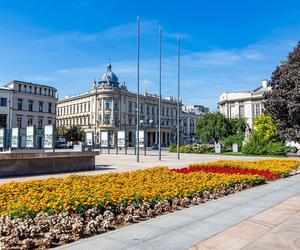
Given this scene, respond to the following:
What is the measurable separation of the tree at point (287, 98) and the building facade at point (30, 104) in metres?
61.5

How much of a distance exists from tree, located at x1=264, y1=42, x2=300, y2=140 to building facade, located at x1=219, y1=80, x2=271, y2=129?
174 ft

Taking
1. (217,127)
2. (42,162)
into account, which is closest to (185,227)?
(42,162)

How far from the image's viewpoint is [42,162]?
17391mm

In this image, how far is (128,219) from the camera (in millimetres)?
6711

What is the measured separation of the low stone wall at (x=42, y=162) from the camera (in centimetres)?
1580

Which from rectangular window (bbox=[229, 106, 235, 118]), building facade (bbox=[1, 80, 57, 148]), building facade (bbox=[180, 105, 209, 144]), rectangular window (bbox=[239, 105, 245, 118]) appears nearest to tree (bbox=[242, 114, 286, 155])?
rectangular window (bbox=[239, 105, 245, 118])

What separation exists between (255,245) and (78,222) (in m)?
3.11

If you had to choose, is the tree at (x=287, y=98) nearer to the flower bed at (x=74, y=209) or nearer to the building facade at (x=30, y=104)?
the flower bed at (x=74, y=209)

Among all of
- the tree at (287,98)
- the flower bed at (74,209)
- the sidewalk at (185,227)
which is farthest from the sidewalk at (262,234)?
the tree at (287,98)

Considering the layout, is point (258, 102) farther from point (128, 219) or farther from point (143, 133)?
point (128, 219)

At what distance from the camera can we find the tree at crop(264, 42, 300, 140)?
23.0 metres

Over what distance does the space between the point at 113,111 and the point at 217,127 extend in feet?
145

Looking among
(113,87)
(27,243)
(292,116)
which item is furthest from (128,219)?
(113,87)

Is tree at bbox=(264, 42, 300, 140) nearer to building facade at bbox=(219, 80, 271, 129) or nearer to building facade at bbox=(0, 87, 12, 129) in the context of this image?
building facade at bbox=(219, 80, 271, 129)
